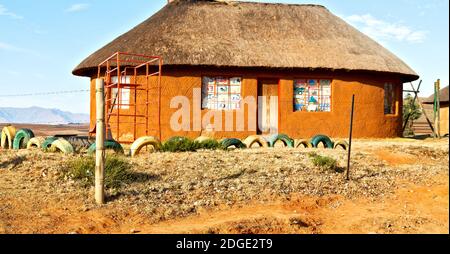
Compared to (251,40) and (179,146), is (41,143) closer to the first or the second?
(179,146)

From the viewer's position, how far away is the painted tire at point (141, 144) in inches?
420

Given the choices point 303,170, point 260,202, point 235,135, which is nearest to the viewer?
point 260,202

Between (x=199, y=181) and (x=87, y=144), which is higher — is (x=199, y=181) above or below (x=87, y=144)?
below

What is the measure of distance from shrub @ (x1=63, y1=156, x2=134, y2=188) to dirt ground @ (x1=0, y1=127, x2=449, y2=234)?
217 mm

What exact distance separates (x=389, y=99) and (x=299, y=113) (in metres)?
4.24

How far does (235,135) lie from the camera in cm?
1744

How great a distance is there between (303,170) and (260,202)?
212 cm

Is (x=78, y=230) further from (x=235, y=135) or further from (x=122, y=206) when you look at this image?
(x=235, y=135)

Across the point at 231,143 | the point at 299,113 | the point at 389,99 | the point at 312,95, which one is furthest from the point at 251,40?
the point at 231,143

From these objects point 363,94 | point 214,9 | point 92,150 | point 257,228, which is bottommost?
point 257,228

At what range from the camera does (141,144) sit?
10836 millimetres

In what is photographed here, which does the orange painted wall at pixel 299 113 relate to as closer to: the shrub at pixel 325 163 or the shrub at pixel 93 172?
the shrub at pixel 325 163

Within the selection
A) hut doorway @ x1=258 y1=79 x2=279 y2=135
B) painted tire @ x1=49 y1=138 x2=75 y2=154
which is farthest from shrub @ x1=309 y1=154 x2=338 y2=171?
hut doorway @ x1=258 y1=79 x2=279 y2=135
